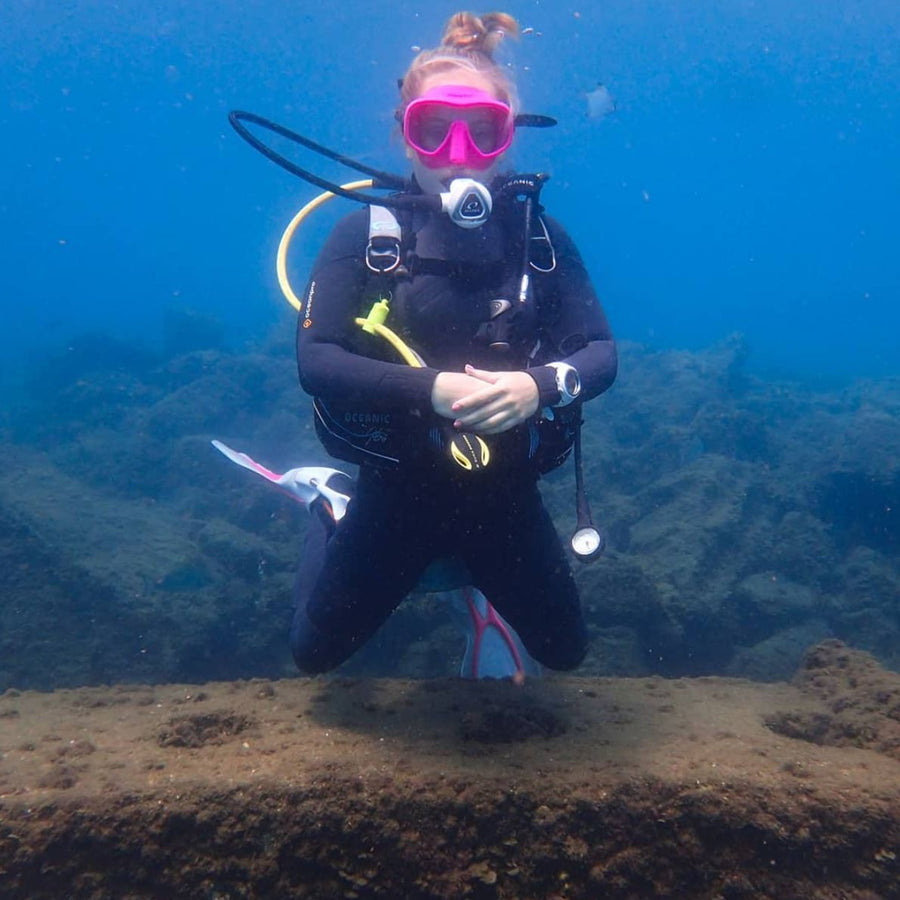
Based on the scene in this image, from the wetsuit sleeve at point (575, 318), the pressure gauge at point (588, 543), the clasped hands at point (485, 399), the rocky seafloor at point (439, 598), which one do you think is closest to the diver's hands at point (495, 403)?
the clasped hands at point (485, 399)

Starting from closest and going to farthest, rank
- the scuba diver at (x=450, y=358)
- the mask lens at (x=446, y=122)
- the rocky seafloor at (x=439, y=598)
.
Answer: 1. the scuba diver at (x=450, y=358)
2. the mask lens at (x=446, y=122)
3. the rocky seafloor at (x=439, y=598)

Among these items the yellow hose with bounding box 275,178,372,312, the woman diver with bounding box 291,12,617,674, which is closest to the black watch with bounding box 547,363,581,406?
the woman diver with bounding box 291,12,617,674

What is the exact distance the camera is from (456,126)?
3.15 meters

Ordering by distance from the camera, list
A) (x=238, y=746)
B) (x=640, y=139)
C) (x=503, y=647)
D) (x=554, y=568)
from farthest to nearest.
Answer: (x=640, y=139), (x=503, y=647), (x=554, y=568), (x=238, y=746)

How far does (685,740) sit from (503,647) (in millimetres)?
1426

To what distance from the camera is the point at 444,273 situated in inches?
118

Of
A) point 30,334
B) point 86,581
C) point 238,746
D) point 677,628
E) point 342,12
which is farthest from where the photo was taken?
point 342,12

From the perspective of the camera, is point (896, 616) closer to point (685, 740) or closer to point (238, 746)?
point (685, 740)

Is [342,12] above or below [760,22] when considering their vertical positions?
below

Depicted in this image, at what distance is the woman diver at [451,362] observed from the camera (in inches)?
111

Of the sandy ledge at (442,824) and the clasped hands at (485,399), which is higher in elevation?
the clasped hands at (485,399)

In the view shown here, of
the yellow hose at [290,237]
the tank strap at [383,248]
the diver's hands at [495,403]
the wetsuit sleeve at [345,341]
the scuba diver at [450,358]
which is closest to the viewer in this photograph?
the diver's hands at [495,403]

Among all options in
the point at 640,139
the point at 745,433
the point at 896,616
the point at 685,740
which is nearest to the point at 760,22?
the point at 640,139

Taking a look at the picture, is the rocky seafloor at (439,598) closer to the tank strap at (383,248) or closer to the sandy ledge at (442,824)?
the sandy ledge at (442,824)
